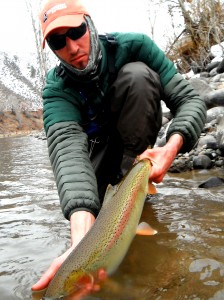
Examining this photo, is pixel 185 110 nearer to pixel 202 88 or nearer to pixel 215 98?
pixel 215 98

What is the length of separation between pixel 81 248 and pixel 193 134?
120cm

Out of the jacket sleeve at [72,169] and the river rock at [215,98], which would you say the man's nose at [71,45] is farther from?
the river rock at [215,98]

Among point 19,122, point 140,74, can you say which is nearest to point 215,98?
point 140,74

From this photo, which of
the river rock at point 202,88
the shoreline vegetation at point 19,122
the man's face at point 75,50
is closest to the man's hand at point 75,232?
the man's face at point 75,50

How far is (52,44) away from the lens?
Answer: 2506 millimetres

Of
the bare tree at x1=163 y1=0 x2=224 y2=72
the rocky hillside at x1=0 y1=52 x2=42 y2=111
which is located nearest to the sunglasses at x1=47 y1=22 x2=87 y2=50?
the bare tree at x1=163 y1=0 x2=224 y2=72

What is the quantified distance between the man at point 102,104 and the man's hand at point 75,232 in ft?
0.24

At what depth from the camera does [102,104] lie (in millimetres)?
2881

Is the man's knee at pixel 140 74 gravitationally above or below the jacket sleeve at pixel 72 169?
above

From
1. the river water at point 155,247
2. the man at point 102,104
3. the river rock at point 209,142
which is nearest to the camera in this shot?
the river water at point 155,247

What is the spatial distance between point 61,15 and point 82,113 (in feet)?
2.43

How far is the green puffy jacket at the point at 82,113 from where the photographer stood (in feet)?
7.19

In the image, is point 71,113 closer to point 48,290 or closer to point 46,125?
A: point 46,125

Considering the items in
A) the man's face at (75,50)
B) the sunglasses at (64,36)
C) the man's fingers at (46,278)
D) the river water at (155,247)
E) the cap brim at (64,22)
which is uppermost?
the cap brim at (64,22)
